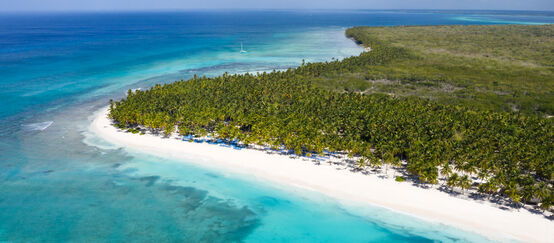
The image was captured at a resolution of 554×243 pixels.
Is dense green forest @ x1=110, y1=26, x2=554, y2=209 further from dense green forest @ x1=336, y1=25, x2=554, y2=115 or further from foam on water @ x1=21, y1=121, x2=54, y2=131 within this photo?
foam on water @ x1=21, y1=121, x2=54, y2=131

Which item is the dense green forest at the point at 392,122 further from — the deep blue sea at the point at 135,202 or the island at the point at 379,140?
the deep blue sea at the point at 135,202

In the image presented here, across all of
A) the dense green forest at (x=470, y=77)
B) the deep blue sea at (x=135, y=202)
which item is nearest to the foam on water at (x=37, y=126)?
the deep blue sea at (x=135, y=202)

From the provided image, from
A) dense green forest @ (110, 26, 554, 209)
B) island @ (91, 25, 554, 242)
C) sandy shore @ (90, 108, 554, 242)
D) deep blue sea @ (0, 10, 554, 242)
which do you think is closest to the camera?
sandy shore @ (90, 108, 554, 242)

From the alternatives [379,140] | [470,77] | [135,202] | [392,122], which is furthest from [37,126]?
[470,77]

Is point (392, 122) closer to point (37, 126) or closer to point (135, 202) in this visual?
point (135, 202)

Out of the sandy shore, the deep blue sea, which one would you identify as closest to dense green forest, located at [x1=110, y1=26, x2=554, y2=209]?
the sandy shore

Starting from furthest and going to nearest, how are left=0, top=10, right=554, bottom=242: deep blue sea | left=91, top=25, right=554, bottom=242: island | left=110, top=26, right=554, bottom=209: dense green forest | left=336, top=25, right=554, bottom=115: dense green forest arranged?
left=336, top=25, right=554, bottom=115: dense green forest → left=110, top=26, right=554, bottom=209: dense green forest → left=91, top=25, right=554, bottom=242: island → left=0, top=10, right=554, bottom=242: deep blue sea
